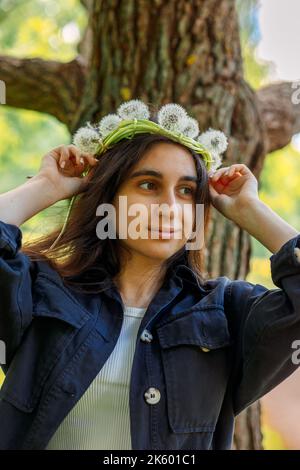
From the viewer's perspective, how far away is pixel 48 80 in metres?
3.05

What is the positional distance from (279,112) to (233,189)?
4.12 ft

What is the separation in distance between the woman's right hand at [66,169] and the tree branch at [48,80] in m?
1.09

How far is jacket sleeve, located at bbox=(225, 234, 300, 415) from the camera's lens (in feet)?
5.20

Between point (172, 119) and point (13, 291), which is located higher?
point (172, 119)

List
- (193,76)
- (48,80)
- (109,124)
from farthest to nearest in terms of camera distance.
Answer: (48,80) < (193,76) < (109,124)

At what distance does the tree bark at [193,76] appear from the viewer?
2.62 metres

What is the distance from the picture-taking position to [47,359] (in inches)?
64.2

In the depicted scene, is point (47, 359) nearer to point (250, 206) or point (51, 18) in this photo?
point (250, 206)

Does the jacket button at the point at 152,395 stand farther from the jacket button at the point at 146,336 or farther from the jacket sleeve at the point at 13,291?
the jacket sleeve at the point at 13,291

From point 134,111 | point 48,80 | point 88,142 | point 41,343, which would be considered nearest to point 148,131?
point 134,111

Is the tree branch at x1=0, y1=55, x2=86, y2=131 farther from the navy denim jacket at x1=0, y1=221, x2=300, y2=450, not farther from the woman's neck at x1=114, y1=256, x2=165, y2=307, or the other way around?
the navy denim jacket at x1=0, y1=221, x2=300, y2=450

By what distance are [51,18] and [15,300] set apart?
420 cm

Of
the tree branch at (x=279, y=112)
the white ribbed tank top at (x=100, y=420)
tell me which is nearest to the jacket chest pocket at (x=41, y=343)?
the white ribbed tank top at (x=100, y=420)

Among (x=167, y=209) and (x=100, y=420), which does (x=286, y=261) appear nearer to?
(x=167, y=209)
